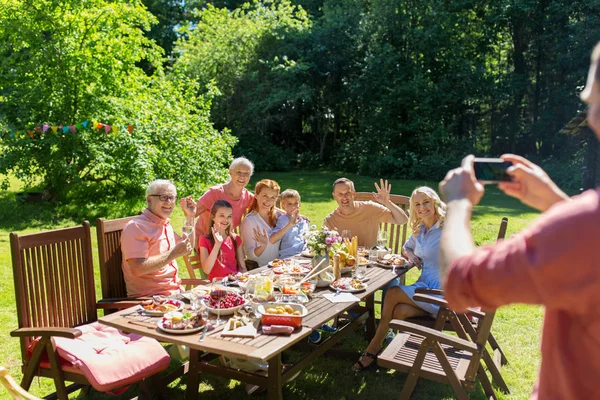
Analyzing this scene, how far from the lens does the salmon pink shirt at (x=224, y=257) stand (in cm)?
475

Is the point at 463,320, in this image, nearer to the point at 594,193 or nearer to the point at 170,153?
the point at 594,193

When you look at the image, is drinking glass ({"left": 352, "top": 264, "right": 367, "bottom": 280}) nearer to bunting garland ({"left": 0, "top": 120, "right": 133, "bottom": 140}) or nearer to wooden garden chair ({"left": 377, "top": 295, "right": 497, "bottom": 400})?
wooden garden chair ({"left": 377, "top": 295, "right": 497, "bottom": 400})

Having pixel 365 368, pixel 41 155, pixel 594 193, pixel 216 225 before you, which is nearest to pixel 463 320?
pixel 365 368

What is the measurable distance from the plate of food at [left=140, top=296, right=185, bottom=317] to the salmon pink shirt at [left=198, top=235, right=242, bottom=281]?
123cm

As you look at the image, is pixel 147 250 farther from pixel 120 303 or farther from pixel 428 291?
pixel 428 291

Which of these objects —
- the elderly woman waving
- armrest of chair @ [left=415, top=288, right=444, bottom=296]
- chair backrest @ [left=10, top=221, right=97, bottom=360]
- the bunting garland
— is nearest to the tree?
the bunting garland

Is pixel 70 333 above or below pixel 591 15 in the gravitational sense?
below

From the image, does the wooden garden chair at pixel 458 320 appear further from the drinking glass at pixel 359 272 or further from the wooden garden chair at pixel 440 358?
the drinking glass at pixel 359 272

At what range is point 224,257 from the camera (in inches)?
193

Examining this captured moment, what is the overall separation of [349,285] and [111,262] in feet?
6.42

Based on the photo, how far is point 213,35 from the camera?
20.0 meters

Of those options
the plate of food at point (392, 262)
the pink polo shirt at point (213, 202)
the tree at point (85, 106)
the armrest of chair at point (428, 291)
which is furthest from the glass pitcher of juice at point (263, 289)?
the tree at point (85, 106)

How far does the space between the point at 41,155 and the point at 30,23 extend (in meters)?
2.59

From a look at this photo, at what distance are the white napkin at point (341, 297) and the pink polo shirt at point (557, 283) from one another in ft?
7.82
